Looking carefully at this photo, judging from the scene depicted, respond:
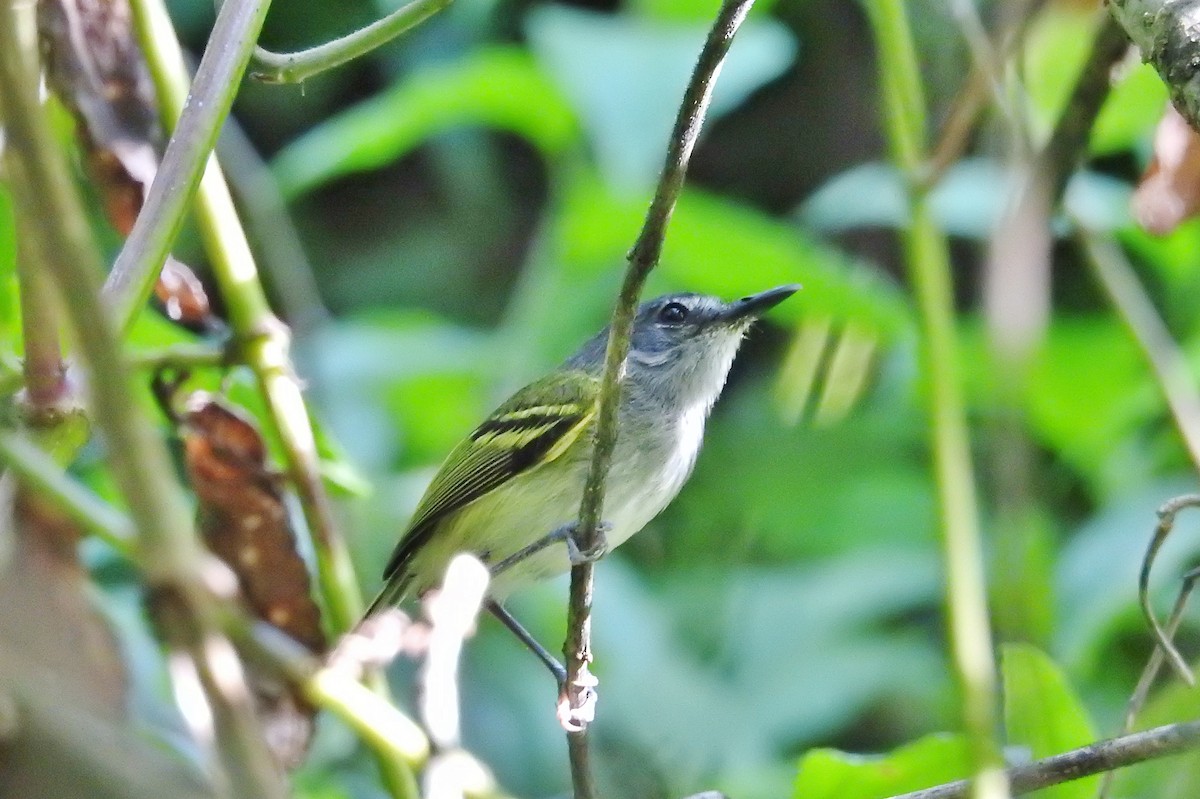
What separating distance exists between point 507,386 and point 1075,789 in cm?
241

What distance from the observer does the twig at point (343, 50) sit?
2.27m

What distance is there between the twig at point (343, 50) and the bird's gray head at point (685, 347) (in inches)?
76.8

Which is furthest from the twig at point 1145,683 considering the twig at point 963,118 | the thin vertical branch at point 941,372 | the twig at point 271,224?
the twig at point 271,224

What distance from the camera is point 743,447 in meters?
5.46

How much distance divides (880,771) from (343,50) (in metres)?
1.42

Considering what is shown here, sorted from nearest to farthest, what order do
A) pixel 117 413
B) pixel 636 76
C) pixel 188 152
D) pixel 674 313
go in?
pixel 117 413 < pixel 188 152 < pixel 636 76 < pixel 674 313

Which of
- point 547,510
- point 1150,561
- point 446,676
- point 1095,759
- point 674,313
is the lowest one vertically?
point 1095,759

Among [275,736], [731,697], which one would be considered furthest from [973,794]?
[731,697]

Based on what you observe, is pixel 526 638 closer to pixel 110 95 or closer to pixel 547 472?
pixel 547 472

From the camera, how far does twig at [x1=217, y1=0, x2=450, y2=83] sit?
2273 mm

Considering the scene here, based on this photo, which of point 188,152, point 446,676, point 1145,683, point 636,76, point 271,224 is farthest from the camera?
point 271,224

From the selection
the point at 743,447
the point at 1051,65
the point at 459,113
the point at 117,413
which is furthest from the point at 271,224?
the point at 117,413

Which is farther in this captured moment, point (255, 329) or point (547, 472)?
point (547, 472)

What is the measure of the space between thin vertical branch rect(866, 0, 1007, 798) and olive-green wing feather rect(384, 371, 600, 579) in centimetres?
114
